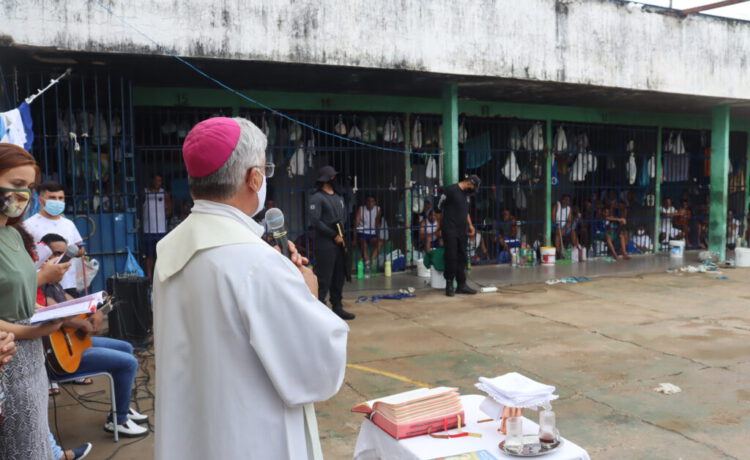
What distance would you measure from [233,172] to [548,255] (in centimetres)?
1085

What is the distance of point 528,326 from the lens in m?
7.10

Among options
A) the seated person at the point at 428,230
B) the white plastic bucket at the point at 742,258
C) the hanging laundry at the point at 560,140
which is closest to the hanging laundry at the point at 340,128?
the seated person at the point at 428,230

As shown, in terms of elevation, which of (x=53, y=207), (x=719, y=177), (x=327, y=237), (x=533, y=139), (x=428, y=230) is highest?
(x=533, y=139)

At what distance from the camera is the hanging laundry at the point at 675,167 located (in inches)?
555

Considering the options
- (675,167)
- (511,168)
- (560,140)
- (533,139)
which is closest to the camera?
(511,168)

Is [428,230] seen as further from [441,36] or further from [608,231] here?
[608,231]

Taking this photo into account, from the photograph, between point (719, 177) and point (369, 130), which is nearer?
point (369, 130)

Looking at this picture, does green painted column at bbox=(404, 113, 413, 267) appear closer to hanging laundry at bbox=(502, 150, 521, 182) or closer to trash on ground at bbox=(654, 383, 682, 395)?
hanging laundry at bbox=(502, 150, 521, 182)

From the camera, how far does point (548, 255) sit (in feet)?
39.3

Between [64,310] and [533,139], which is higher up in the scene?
[533,139]

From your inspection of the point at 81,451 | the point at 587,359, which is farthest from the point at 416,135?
the point at 81,451

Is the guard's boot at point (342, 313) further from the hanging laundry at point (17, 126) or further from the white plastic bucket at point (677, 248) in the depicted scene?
the white plastic bucket at point (677, 248)

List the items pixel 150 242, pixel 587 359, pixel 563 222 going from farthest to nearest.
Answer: pixel 563 222
pixel 150 242
pixel 587 359

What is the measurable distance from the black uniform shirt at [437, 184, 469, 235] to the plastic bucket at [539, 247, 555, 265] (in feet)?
11.9
